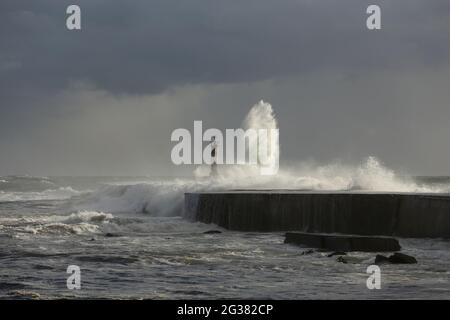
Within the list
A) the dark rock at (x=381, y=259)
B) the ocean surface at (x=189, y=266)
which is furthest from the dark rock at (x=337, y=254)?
the dark rock at (x=381, y=259)

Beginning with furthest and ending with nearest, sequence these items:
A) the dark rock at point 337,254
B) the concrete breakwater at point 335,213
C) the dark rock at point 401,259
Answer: the concrete breakwater at point 335,213 → the dark rock at point 337,254 → the dark rock at point 401,259

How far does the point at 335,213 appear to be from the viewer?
2139 centimetres

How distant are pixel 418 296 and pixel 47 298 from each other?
5145 millimetres

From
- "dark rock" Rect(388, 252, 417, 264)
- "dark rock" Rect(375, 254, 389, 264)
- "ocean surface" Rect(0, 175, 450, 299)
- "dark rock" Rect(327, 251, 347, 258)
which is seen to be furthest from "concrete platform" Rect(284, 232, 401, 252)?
"dark rock" Rect(388, 252, 417, 264)

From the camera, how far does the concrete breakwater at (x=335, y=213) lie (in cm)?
1947

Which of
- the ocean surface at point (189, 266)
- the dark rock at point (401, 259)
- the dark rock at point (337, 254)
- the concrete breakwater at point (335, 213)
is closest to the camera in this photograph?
the ocean surface at point (189, 266)

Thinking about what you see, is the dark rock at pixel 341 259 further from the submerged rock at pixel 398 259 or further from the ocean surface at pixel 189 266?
the submerged rock at pixel 398 259

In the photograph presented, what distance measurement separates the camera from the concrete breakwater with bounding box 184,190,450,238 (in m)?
19.5

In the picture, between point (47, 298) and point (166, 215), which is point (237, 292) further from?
point (166, 215)

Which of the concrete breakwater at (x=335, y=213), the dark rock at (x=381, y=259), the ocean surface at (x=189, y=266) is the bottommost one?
the ocean surface at (x=189, y=266)

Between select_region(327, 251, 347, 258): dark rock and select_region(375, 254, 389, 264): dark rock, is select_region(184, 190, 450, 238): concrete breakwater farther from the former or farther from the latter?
select_region(375, 254, 389, 264): dark rock

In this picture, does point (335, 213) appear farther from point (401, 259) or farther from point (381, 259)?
point (401, 259)

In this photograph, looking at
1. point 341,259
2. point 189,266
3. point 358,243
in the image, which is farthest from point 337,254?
point 189,266
